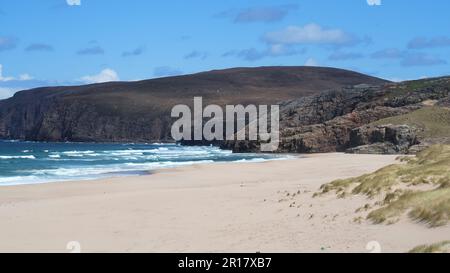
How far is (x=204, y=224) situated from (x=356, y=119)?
6449 cm

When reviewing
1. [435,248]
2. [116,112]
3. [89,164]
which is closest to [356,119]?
[89,164]

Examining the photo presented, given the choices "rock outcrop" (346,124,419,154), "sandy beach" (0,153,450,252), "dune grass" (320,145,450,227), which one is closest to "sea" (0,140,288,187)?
"rock outcrop" (346,124,419,154)

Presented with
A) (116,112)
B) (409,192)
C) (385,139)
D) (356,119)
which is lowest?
(409,192)

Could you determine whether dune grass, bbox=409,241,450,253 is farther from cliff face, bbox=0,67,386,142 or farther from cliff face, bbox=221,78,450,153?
cliff face, bbox=0,67,386,142

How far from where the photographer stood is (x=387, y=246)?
1009 centimetres

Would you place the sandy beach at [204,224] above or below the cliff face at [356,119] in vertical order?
below

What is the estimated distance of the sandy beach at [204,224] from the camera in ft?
36.2

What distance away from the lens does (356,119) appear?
7581 cm

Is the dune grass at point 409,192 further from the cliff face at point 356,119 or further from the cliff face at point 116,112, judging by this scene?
the cliff face at point 116,112

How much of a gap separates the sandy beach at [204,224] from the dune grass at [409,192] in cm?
32

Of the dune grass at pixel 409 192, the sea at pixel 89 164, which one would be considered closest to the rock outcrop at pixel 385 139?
the sea at pixel 89 164

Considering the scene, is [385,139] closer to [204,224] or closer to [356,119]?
[356,119]
